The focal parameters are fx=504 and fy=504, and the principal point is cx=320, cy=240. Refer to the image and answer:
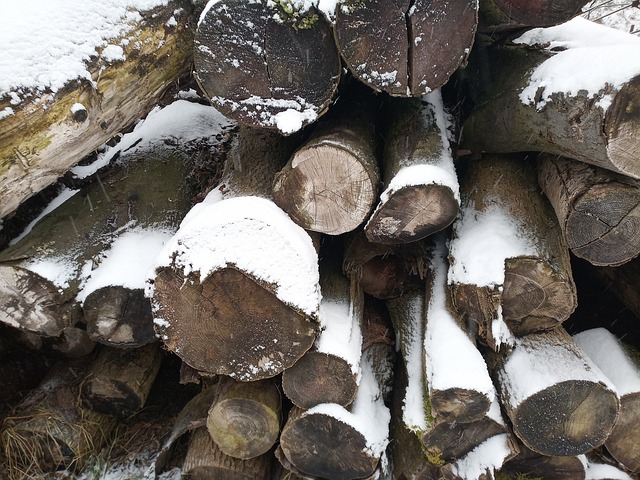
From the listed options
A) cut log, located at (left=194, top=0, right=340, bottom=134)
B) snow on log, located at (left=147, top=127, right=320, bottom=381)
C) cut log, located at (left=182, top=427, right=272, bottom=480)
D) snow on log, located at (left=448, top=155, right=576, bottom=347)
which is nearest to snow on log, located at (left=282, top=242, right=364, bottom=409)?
snow on log, located at (left=147, top=127, right=320, bottom=381)

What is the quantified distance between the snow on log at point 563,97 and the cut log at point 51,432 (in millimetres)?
2728

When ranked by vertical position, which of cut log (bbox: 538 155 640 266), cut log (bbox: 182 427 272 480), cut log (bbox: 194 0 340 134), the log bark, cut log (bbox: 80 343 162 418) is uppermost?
cut log (bbox: 194 0 340 134)

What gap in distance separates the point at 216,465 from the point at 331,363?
100 cm

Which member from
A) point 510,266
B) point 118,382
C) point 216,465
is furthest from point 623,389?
point 118,382

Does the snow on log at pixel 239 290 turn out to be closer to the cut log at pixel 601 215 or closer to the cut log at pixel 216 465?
the cut log at pixel 216 465

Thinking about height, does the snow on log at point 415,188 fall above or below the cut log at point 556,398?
above

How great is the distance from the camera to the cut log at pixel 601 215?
79.4 inches

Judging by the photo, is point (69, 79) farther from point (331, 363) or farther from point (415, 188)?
point (331, 363)

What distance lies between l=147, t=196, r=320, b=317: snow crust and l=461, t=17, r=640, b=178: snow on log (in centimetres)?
121

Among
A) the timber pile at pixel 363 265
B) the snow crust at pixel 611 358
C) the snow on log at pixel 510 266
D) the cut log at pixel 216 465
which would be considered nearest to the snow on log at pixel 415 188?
the timber pile at pixel 363 265

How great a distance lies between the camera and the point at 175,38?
2.65m

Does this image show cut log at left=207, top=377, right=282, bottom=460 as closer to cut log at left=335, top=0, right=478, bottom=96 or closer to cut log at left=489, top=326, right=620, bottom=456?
cut log at left=489, top=326, right=620, bottom=456

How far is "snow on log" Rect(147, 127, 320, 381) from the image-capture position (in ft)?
6.54

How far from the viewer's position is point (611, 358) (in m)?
2.63
